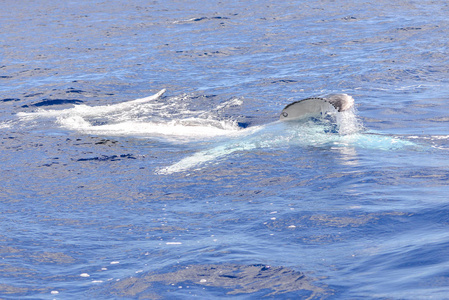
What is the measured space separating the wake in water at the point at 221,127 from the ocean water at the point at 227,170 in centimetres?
6

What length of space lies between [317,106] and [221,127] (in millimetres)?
2674

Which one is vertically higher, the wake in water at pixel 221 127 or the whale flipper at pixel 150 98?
the whale flipper at pixel 150 98

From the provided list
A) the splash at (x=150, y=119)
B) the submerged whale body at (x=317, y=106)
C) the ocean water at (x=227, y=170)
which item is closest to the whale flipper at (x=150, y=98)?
the splash at (x=150, y=119)

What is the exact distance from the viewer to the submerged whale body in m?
12.2

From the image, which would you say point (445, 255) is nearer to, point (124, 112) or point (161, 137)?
point (161, 137)

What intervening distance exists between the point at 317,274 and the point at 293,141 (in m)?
6.10

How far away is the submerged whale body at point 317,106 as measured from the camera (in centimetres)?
1223

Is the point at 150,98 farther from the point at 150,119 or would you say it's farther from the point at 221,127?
the point at 221,127

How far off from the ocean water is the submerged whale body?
0.90ft

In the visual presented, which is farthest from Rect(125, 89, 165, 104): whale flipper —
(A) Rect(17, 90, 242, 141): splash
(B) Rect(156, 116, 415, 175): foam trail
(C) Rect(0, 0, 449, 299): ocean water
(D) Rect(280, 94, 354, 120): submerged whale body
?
(D) Rect(280, 94, 354, 120): submerged whale body

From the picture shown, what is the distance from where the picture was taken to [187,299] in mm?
6211

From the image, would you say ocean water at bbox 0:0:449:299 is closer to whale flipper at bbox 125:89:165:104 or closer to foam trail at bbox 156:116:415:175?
foam trail at bbox 156:116:415:175

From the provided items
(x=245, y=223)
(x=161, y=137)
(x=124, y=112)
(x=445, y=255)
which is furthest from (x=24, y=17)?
(x=445, y=255)

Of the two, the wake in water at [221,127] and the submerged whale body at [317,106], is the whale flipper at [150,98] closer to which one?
the wake in water at [221,127]
